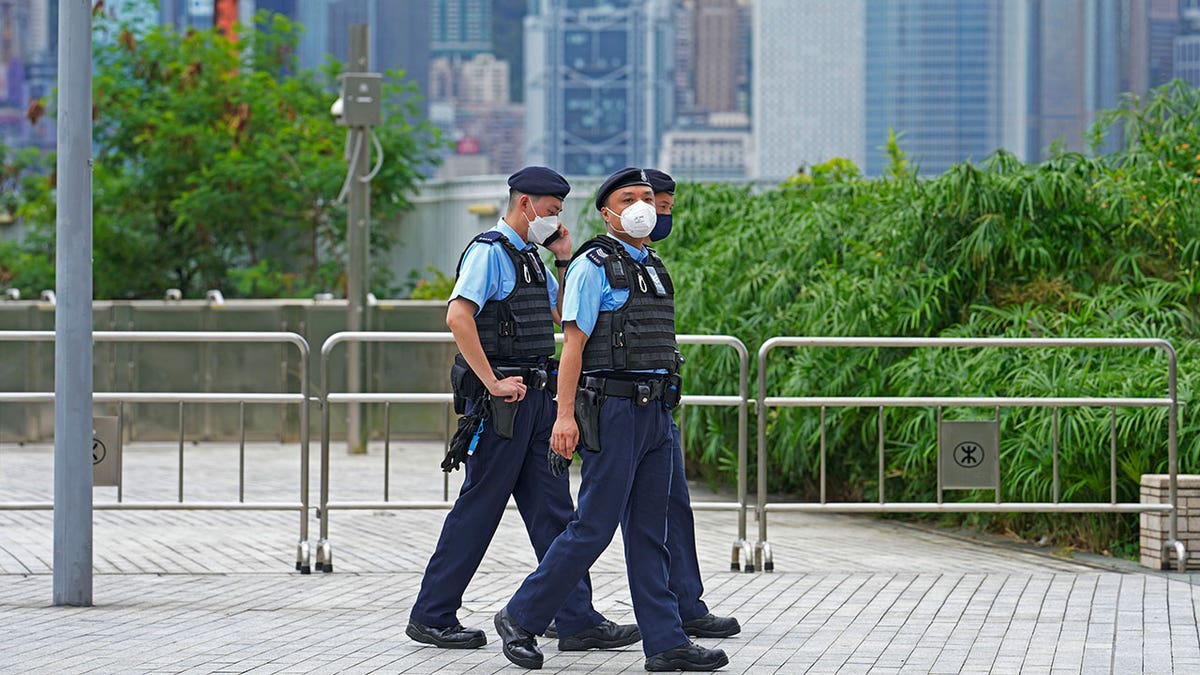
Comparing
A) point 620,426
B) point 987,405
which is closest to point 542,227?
point 620,426

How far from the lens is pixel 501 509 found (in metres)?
7.47

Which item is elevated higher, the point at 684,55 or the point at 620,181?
the point at 684,55

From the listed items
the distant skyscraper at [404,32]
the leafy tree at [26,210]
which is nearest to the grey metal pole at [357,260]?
the leafy tree at [26,210]

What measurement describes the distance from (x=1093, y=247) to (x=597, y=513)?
6.81 m

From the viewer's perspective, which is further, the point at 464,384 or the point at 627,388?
the point at 464,384

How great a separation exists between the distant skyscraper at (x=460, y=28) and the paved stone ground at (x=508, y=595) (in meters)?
120

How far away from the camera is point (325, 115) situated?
24859 mm

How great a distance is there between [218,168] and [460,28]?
113 metres

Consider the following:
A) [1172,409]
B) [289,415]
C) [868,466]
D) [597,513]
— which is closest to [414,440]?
[289,415]

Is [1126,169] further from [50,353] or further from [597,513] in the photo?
[50,353]

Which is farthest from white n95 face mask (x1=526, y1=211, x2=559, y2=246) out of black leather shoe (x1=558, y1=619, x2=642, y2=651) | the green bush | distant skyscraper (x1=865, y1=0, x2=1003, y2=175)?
distant skyscraper (x1=865, y1=0, x2=1003, y2=175)

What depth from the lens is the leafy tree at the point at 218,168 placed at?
23.1m

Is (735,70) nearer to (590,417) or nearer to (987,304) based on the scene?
(987,304)

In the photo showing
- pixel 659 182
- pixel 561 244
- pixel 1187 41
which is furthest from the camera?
pixel 1187 41
